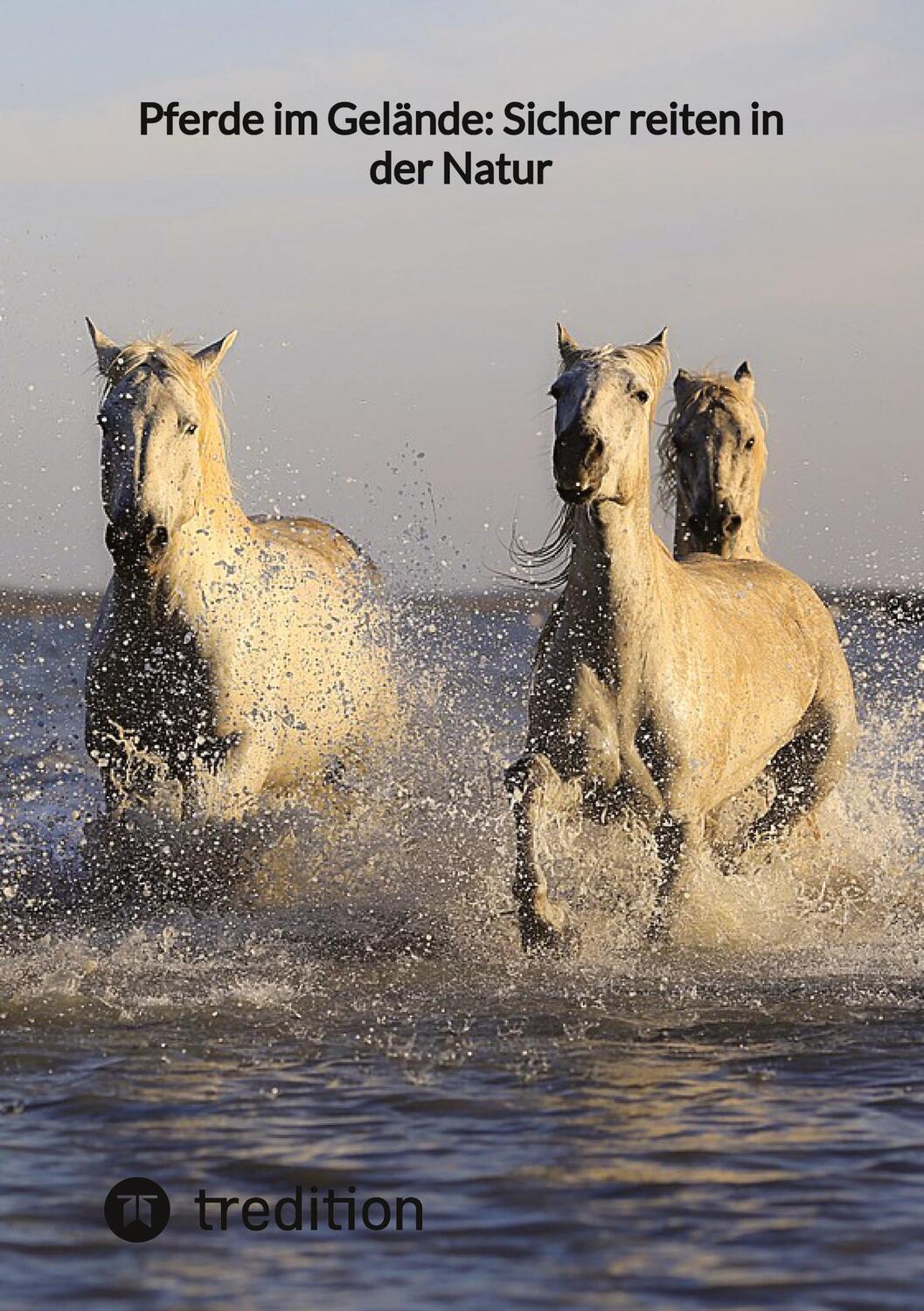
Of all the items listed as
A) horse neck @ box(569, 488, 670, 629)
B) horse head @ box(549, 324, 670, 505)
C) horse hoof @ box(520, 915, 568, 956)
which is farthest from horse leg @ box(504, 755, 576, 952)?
horse head @ box(549, 324, 670, 505)

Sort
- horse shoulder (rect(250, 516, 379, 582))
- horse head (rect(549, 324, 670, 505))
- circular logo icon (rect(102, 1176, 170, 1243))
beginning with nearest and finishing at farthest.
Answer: circular logo icon (rect(102, 1176, 170, 1243))
horse head (rect(549, 324, 670, 505))
horse shoulder (rect(250, 516, 379, 582))

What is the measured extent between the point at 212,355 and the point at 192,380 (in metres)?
0.33

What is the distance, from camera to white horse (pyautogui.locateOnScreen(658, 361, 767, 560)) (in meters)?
8.52

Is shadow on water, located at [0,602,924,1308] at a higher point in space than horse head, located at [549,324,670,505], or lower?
lower

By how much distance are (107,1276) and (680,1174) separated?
4.40 feet

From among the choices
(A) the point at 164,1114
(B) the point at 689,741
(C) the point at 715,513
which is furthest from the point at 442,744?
(A) the point at 164,1114

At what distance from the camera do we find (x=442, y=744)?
29.7 feet

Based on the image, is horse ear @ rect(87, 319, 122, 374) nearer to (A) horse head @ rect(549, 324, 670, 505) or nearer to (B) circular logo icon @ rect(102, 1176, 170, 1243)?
(A) horse head @ rect(549, 324, 670, 505)

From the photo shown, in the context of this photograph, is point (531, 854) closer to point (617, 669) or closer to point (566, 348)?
point (617, 669)

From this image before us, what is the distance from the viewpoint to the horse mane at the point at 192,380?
6605 mm

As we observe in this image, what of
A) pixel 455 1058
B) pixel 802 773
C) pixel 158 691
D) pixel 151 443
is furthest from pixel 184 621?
pixel 802 773

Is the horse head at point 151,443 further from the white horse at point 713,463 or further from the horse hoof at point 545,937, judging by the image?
the white horse at point 713,463

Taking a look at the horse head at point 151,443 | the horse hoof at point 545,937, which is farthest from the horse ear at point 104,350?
the horse hoof at point 545,937

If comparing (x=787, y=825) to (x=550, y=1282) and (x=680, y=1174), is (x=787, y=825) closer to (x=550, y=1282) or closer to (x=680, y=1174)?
(x=680, y=1174)
